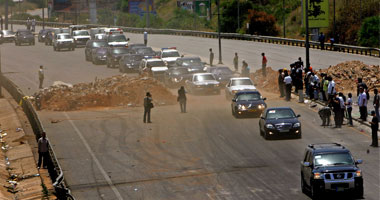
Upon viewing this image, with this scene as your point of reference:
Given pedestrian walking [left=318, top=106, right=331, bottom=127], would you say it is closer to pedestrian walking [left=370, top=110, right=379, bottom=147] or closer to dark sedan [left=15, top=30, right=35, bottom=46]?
pedestrian walking [left=370, top=110, right=379, bottom=147]

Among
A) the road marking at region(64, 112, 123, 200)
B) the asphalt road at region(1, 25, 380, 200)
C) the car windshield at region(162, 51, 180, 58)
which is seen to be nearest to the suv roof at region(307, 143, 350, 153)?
the asphalt road at region(1, 25, 380, 200)

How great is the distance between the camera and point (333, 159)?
2156cm

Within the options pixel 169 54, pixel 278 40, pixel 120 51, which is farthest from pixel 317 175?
pixel 278 40

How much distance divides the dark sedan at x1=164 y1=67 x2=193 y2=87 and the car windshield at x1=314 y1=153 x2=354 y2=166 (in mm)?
29929

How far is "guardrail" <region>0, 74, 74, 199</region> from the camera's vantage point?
2046 centimetres

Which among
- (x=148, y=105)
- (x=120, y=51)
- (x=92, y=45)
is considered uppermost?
(x=92, y=45)

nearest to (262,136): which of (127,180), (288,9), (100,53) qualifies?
(127,180)

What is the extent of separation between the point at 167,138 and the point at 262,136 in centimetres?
410

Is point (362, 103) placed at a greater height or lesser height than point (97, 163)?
greater

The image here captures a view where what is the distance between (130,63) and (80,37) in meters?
23.8

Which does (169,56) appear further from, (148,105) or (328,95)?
(328,95)

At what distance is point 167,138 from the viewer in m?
33.2

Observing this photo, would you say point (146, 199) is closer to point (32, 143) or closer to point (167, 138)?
point (167, 138)

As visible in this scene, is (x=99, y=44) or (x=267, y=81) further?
(x=99, y=44)
